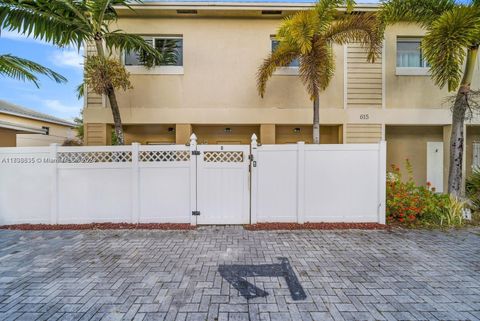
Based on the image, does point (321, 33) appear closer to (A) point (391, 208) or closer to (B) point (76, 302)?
(A) point (391, 208)

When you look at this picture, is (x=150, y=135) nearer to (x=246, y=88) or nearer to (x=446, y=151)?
(x=246, y=88)

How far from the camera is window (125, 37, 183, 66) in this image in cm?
750

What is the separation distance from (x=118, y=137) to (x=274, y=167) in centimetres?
435

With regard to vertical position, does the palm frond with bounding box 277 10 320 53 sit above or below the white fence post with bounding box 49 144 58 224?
above

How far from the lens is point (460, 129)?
5824mm

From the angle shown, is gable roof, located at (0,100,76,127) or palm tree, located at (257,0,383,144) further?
gable roof, located at (0,100,76,127)

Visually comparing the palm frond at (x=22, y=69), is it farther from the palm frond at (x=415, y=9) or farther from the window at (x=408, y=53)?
the window at (x=408, y=53)

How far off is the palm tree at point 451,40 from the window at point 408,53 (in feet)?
6.67

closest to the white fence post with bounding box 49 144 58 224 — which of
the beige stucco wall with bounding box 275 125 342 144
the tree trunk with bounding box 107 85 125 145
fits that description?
the tree trunk with bounding box 107 85 125 145

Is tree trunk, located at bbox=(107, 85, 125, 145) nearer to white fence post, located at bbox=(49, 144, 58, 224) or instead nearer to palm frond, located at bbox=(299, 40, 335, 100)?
white fence post, located at bbox=(49, 144, 58, 224)

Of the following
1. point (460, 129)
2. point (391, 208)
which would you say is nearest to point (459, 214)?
point (391, 208)

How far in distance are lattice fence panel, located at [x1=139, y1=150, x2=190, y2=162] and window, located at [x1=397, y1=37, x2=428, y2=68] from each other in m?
7.70

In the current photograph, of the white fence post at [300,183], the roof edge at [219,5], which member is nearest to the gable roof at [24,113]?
the roof edge at [219,5]

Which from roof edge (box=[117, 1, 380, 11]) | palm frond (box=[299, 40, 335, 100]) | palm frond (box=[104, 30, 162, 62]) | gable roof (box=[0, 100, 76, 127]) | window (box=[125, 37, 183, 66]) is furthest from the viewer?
gable roof (box=[0, 100, 76, 127])
